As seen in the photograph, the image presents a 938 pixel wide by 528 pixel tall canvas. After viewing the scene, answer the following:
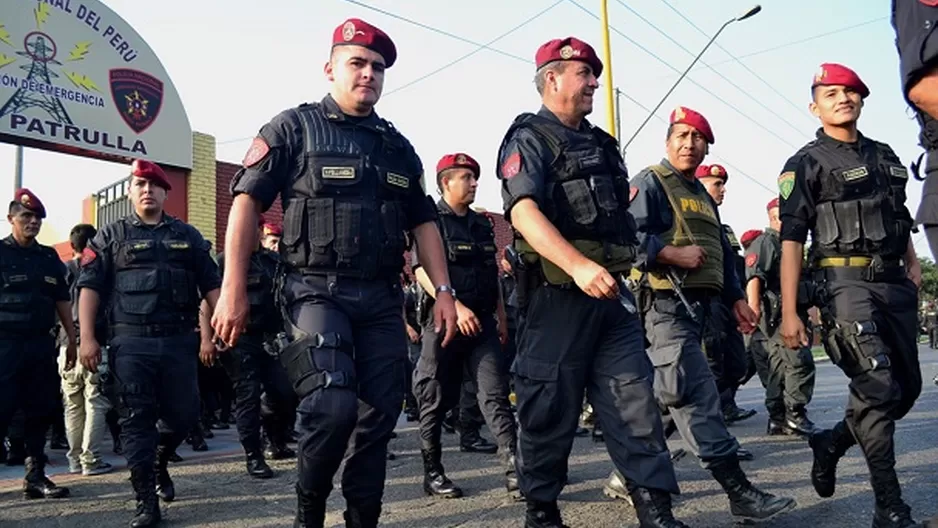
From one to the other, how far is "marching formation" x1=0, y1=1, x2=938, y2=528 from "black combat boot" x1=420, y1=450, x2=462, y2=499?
0.05ft

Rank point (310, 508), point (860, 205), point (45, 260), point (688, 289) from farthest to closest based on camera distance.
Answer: point (45, 260)
point (688, 289)
point (860, 205)
point (310, 508)

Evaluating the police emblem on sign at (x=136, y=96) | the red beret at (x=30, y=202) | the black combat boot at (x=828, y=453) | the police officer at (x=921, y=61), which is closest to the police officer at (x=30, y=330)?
the red beret at (x=30, y=202)

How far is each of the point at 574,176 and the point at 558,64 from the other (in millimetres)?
536

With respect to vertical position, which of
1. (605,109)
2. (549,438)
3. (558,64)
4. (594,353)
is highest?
(605,109)

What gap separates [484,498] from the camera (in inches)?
172

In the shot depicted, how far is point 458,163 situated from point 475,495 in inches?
82.0

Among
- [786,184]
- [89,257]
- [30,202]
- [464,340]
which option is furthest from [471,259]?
[30,202]

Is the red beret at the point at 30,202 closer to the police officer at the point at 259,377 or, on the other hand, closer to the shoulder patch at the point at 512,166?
the police officer at the point at 259,377

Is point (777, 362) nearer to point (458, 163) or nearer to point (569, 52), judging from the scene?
point (458, 163)

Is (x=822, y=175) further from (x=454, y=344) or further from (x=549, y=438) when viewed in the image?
(x=454, y=344)

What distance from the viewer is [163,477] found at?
4684 millimetres

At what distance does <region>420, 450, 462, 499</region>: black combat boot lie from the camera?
446cm

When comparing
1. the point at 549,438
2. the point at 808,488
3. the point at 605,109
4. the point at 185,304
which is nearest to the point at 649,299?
the point at 549,438

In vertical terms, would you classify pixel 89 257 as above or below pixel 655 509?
above
